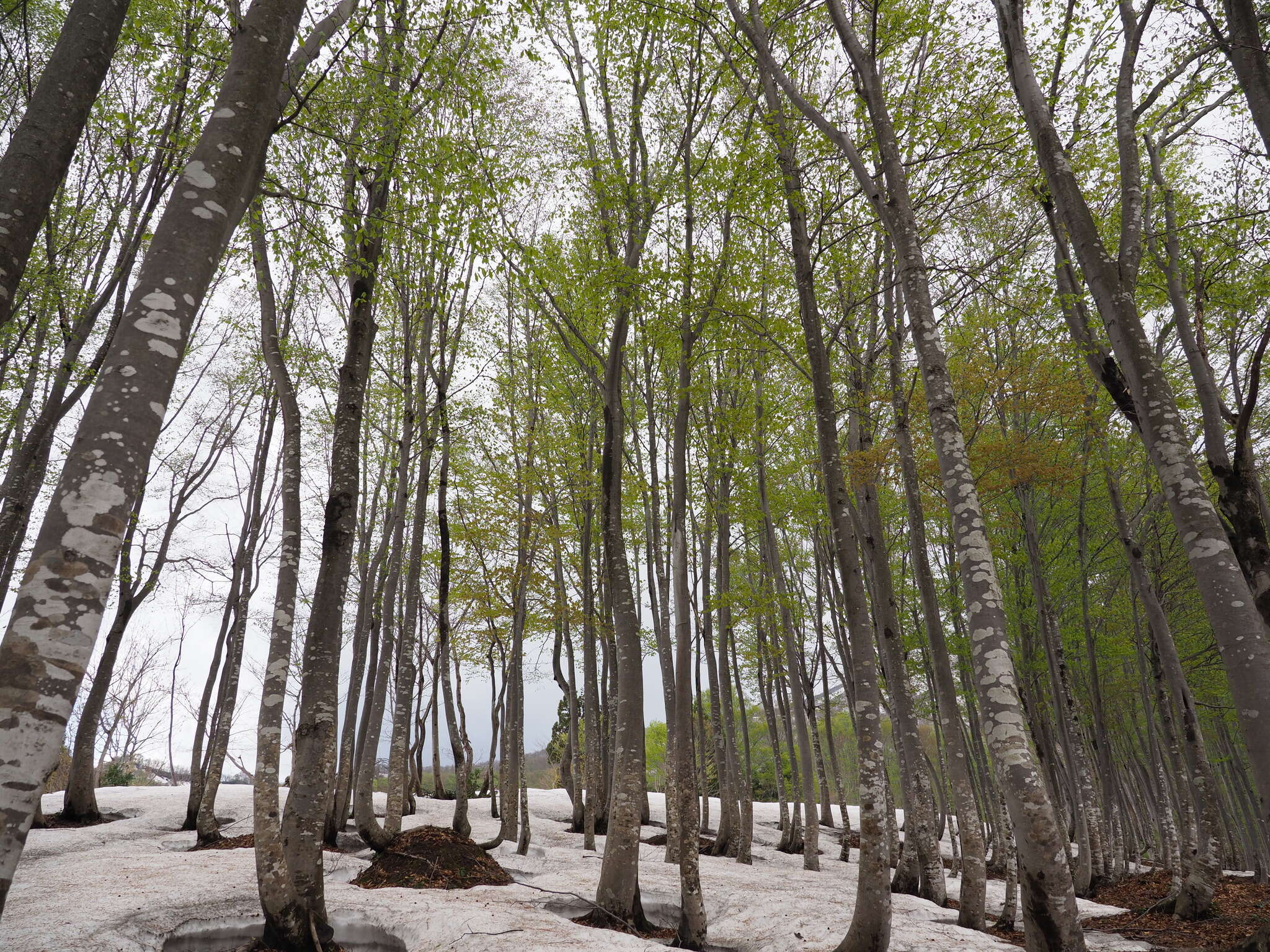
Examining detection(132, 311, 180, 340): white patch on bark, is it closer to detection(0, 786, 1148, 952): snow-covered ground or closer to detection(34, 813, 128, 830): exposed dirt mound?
detection(0, 786, 1148, 952): snow-covered ground

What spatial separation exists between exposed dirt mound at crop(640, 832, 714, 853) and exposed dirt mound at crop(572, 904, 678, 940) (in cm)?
782

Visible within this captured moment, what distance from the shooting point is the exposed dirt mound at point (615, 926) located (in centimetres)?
700

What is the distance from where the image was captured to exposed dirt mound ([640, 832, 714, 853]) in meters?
15.0

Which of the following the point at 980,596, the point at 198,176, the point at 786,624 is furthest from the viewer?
the point at 786,624

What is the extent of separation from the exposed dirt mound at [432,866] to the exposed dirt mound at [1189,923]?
7.79 m

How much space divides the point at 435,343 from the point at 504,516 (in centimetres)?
402

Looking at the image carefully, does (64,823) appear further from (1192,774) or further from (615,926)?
(1192,774)

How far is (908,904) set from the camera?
8.72 m

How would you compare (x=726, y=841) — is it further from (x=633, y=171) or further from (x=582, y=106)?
(x=582, y=106)

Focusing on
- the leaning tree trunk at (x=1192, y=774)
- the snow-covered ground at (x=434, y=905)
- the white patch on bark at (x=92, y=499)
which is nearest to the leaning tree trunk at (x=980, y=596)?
the snow-covered ground at (x=434, y=905)

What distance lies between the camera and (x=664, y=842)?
51.0ft

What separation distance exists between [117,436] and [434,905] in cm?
671

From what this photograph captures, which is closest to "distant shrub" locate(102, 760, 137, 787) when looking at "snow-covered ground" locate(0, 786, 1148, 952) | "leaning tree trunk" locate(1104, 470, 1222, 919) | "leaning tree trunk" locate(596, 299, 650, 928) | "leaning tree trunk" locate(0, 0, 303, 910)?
"snow-covered ground" locate(0, 786, 1148, 952)

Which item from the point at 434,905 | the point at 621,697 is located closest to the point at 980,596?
the point at 621,697
